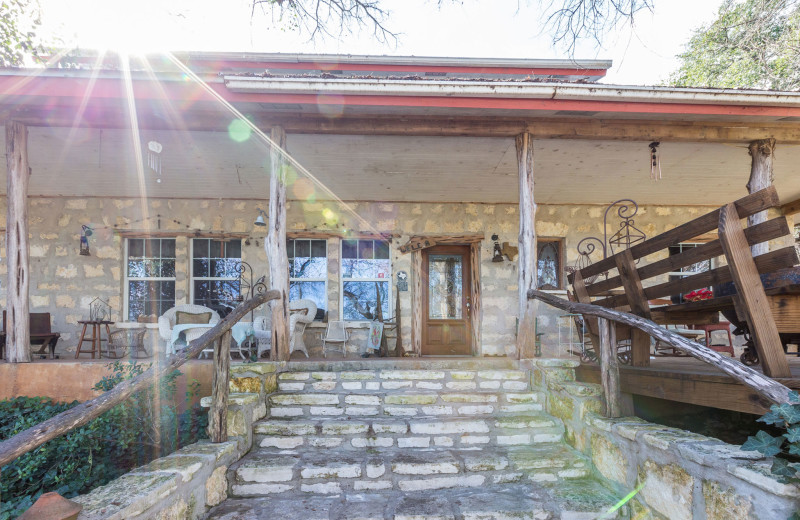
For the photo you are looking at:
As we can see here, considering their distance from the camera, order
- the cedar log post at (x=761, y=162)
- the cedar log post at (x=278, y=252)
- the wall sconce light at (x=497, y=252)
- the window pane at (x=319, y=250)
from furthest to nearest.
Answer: the window pane at (x=319, y=250)
the wall sconce light at (x=497, y=252)
the cedar log post at (x=761, y=162)
the cedar log post at (x=278, y=252)

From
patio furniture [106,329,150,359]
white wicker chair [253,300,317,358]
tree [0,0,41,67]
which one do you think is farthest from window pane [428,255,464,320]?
tree [0,0,41,67]

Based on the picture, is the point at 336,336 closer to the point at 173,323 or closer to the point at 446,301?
the point at 446,301

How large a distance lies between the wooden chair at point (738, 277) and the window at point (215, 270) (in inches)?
223

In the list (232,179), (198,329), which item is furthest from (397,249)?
(198,329)

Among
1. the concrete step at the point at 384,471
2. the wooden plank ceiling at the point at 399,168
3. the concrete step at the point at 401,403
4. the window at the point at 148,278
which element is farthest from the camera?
the window at the point at 148,278

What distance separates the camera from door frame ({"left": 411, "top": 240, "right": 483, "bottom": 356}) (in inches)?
290

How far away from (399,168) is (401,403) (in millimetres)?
3125

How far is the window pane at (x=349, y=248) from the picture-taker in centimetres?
755

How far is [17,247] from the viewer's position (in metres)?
4.37

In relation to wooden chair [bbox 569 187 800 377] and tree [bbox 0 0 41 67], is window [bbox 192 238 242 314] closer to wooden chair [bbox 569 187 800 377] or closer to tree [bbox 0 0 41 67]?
tree [bbox 0 0 41 67]

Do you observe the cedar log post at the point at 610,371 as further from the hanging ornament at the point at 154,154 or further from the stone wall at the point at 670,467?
the hanging ornament at the point at 154,154

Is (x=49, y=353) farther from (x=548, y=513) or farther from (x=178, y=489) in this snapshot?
(x=548, y=513)

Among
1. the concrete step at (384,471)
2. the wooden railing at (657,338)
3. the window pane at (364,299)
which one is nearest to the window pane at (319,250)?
the window pane at (364,299)

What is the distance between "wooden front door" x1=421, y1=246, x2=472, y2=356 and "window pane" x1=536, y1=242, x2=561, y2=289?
4.03 feet
